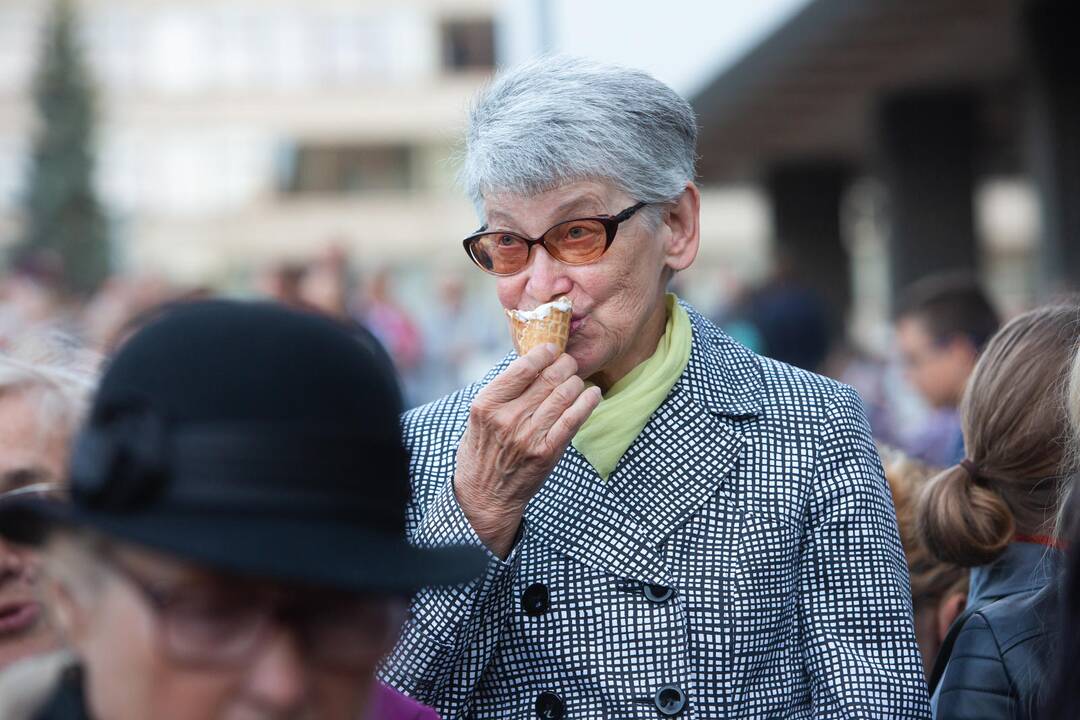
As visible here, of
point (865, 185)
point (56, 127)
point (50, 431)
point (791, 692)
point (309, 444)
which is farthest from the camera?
point (56, 127)

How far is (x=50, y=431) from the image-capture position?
2.41 metres

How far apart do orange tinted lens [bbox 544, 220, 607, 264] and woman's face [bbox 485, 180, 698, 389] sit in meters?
0.01

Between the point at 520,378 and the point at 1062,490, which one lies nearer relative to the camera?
the point at 520,378

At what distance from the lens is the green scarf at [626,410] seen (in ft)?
8.89

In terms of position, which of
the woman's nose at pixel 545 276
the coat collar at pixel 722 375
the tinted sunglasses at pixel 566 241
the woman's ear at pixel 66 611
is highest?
the tinted sunglasses at pixel 566 241

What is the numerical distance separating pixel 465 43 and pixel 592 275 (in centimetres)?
4585

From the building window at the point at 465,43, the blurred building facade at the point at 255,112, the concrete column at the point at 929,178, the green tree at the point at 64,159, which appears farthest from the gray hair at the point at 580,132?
the building window at the point at 465,43

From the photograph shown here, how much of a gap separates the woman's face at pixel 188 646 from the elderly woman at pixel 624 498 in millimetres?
879

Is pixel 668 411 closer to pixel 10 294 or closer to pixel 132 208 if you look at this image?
pixel 10 294

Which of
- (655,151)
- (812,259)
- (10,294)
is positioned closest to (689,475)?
(655,151)

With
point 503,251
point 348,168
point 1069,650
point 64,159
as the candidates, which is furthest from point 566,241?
point 348,168

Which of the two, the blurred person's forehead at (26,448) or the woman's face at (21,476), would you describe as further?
the blurred person's forehead at (26,448)

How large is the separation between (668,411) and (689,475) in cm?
15

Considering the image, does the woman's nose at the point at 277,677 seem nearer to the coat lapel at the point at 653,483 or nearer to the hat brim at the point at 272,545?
the hat brim at the point at 272,545
